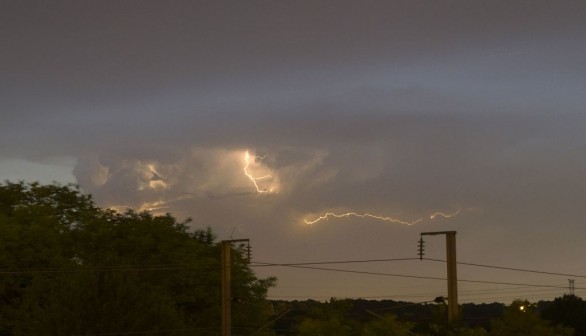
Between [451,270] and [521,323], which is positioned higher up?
[451,270]

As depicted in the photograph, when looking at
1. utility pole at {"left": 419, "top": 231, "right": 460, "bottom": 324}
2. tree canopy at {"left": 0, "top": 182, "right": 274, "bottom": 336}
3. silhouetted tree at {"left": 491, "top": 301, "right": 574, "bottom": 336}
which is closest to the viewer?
silhouetted tree at {"left": 491, "top": 301, "right": 574, "bottom": 336}

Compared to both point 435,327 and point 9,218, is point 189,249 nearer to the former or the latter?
point 9,218

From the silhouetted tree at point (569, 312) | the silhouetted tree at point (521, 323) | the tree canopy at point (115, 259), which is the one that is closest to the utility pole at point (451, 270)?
the silhouetted tree at point (521, 323)

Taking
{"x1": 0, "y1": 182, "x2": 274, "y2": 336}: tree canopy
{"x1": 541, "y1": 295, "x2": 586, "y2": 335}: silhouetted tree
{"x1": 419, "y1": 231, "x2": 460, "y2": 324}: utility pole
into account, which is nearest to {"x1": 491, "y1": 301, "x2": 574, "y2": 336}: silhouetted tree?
{"x1": 419, "y1": 231, "x2": 460, "y2": 324}: utility pole

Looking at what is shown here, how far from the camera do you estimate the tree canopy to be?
60.5m

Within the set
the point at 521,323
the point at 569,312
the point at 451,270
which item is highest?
the point at 451,270

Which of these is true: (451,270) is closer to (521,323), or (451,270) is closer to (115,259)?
(521,323)

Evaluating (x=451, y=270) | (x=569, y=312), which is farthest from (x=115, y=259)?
(x=569, y=312)

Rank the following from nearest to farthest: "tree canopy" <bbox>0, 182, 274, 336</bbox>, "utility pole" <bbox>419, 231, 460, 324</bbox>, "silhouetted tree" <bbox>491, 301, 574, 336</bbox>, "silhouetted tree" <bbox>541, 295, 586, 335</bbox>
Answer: "silhouetted tree" <bbox>491, 301, 574, 336</bbox> < "utility pole" <bbox>419, 231, 460, 324</bbox> < "tree canopy" <bbox>0, 182, 274, 336</bbox> < "silhouetted tree" <bbox>541, 295, 586, 335</bbox>

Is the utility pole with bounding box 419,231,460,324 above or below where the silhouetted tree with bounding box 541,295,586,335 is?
above

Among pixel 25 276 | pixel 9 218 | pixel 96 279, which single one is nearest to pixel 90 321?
pixel 96 279

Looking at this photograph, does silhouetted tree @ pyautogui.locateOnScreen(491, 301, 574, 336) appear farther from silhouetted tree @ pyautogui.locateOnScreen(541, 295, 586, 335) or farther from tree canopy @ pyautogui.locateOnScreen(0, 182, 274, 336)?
silhouetted tree @ pyautogui.locateOnScreen(541, 295, 586, 335)

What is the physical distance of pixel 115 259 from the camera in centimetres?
5628

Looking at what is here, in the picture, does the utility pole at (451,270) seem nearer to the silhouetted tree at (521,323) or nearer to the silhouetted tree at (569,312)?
the silhouetted tree at (521,323)
